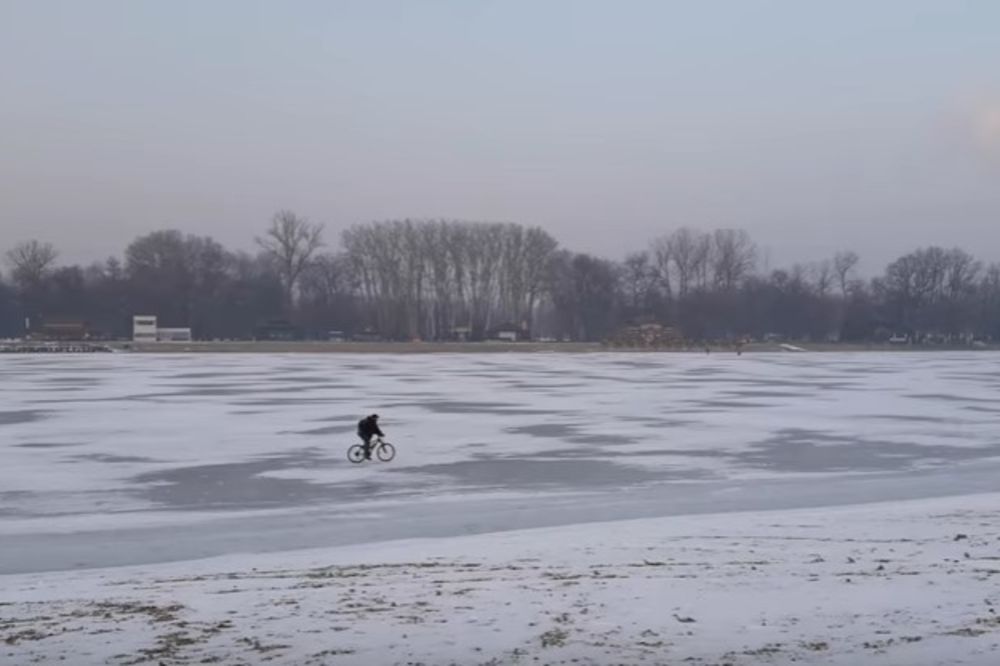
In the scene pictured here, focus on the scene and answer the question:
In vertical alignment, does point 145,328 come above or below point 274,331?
above

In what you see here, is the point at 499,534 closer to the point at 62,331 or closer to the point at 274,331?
the point at 62,331

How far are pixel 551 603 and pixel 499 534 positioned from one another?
4660mm

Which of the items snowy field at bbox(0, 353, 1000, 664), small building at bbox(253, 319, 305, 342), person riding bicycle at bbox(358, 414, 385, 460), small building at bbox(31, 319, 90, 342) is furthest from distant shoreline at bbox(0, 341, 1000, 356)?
person riding bicycle at bbox(358, 414, 385, 460)

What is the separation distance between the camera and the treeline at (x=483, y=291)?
412 ft

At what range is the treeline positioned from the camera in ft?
412

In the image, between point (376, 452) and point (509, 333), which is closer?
point (376, 452)

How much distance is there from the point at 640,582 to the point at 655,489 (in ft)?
26.3

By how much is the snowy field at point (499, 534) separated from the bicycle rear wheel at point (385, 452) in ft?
2.04

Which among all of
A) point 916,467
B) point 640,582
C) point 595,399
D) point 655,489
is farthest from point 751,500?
point 595,399

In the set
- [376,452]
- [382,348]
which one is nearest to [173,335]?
[382,348]

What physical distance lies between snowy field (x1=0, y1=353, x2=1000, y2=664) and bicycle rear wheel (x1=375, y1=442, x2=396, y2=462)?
2.04 ft

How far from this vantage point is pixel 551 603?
27.8 feet

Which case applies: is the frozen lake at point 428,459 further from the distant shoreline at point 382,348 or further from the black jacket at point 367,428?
the distant shoreline at point 382,348

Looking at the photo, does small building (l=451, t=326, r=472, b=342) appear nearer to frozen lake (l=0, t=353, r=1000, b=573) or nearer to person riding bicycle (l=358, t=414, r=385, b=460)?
frozen lake (l=0, t=353, r=1000, b=573)
